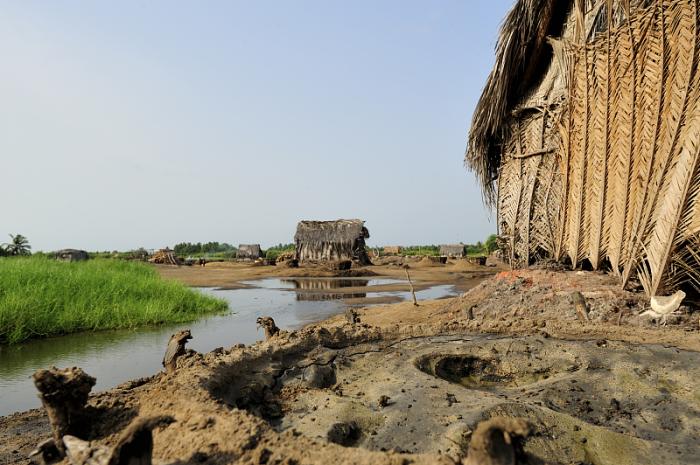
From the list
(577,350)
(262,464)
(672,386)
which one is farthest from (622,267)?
(262,464)

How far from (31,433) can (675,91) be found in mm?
6968

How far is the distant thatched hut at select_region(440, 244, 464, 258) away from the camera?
1323 inches

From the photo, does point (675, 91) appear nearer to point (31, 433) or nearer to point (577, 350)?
point (577, 350)

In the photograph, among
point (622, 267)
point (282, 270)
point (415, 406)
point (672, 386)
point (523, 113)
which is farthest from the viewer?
point (282, 270)

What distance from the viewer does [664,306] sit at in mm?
4961

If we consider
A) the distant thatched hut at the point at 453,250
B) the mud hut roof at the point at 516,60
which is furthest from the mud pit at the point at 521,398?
the distant thatched hut at the point at 453,250

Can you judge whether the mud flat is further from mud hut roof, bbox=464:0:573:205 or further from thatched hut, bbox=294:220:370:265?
thatched hut, bbox=294:220:370:265

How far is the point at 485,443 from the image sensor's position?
1.44m

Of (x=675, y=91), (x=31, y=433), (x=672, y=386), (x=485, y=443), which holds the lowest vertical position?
Answer: (x=31, y=433)

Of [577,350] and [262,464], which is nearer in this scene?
[262,464]

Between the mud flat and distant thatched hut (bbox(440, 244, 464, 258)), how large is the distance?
28.9 meters

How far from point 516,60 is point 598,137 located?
2.23 meters

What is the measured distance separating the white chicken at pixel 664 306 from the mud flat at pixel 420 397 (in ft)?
0.39

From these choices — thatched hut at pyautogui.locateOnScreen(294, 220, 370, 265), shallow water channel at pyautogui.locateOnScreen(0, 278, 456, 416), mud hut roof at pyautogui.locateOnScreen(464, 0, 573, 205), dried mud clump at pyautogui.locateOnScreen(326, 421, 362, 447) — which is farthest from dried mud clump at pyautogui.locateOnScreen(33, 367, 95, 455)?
thatched hut at pyautogui.locateOnScreen(294, 220, 370, 265)
